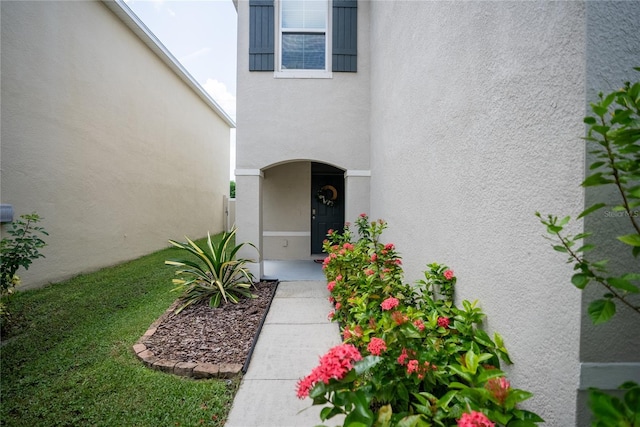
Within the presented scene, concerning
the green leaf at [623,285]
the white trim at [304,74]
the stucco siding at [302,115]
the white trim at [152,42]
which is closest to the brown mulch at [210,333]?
the stucco siding at [302,115]

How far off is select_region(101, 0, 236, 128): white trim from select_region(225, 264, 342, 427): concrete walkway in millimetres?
7368

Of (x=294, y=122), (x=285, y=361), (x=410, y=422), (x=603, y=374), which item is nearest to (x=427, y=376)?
(x=410, y=422)

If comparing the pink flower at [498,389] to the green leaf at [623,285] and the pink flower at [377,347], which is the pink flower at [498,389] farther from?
the green leaf at [623,285]

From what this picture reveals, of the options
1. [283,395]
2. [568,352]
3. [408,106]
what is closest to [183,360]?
[283,395]

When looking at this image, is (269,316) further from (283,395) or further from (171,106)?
(171,106)

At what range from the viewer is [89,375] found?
8.71 ft

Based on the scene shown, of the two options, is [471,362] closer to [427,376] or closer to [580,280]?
[427,376]

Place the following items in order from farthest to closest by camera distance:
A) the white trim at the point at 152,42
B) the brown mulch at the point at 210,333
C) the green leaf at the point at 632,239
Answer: the white trim at the point at 152,42 → the brown mulch at the point at 210,333 → the green leaf at the point at 632,239

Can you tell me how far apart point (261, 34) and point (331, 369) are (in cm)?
580

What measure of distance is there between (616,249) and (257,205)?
15.7 ft

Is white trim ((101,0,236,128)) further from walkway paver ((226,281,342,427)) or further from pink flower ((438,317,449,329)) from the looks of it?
pink flower ((438,317,449,329))

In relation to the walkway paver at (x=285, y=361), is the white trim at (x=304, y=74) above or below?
above

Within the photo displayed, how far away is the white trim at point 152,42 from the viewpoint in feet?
21.7

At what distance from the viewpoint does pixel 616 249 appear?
46.6 inches
